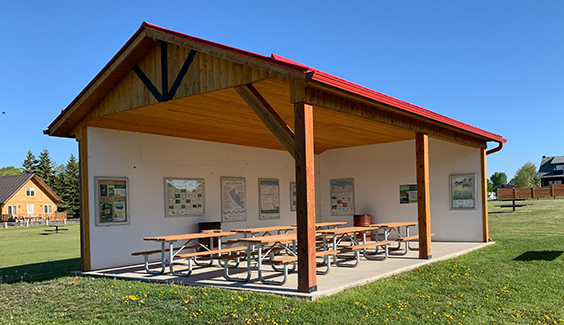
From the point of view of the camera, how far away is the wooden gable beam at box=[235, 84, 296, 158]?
6652 mm

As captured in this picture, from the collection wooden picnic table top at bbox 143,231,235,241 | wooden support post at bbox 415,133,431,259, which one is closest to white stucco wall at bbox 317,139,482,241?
wooden support post at bbox 415,133,431,259

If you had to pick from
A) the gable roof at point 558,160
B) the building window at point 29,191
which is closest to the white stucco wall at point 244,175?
the building window at point 29,191

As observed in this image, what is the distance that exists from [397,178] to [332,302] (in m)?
8.56

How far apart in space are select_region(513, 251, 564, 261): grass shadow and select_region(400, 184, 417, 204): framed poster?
3.85m

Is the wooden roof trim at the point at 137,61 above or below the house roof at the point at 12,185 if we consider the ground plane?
above

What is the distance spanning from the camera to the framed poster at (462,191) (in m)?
13.0

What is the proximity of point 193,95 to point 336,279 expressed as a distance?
349cm

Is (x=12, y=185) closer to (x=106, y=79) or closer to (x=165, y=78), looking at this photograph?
(x=106, y=79)

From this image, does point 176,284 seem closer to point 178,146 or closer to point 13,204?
point 178,146

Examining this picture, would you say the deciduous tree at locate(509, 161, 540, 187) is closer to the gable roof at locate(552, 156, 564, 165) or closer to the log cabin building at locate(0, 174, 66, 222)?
the gable roof at locate(552, 156, 564, 165)

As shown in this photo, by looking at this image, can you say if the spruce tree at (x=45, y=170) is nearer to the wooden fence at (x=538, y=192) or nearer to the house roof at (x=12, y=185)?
the house roof at (x=12, y=185)

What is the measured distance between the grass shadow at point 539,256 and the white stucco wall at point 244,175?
2.67m

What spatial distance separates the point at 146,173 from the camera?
10.8 metres

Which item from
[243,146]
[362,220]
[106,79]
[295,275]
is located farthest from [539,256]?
Result: [106,79]
